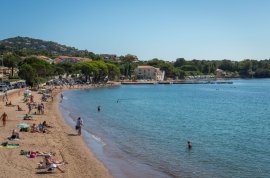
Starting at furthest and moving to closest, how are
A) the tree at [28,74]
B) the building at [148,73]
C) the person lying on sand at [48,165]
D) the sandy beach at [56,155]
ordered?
the building at [148,73], the tree at [28,74], the person lying on sand at [48,165], the sandy beach at [56,155]

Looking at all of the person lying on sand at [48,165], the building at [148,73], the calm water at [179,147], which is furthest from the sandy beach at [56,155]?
the building at [148,73]

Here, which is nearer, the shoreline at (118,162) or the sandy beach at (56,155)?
the sandy beach at (56,155)

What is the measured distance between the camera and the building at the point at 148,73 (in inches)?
7141

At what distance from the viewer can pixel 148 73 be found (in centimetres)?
18250

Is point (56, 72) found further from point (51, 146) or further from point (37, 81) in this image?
point (51, 146)

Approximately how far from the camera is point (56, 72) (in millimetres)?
136250

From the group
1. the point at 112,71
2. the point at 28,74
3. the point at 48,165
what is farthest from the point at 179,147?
the point at 112,71

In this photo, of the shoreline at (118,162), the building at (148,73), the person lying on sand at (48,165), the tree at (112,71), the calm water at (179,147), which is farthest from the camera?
the building at (148,73)

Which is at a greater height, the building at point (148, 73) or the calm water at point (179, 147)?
the building at point (148, 73)

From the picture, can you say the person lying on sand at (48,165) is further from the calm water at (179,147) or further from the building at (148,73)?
the building at (148,73)

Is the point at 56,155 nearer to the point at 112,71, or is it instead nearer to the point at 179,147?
the point at 179,147

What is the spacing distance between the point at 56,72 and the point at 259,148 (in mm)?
113713

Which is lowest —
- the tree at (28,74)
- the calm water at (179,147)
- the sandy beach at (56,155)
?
the calm water at (179,147)

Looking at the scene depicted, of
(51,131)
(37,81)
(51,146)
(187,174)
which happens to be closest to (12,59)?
(37,81)
